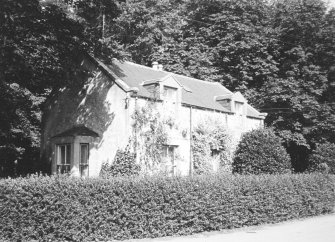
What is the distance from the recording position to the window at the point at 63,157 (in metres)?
24.6

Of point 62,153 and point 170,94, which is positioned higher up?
point 170,94

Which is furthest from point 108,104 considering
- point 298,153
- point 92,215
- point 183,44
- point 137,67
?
point 298,153

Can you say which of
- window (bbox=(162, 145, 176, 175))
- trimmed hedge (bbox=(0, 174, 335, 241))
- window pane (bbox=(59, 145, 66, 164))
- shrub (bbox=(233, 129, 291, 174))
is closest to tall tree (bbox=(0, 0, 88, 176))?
window pane (bbox=(59, 145, 66, 164))

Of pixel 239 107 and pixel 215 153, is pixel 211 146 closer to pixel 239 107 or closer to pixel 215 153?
pixel 215 153

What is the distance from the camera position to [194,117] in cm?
2741

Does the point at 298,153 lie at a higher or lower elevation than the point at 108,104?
lower

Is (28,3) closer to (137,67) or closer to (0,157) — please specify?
(137,67)

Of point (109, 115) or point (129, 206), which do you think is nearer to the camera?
point (129, 206)

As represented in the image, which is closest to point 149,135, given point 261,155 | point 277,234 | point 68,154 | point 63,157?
point 68,154

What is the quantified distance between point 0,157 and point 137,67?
11.2 meters

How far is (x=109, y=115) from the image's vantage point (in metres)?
Answer: 24.1

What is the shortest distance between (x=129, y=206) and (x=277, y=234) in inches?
223

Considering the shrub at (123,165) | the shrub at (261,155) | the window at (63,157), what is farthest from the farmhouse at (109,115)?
the shrub at (261,155)

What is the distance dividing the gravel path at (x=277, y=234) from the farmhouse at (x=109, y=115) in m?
8.23
